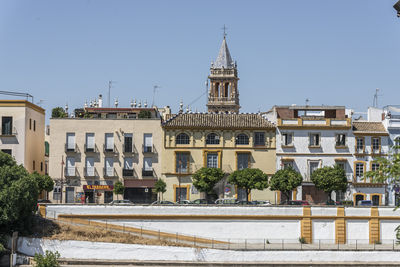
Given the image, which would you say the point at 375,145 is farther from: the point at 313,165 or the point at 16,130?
the point at 16,130

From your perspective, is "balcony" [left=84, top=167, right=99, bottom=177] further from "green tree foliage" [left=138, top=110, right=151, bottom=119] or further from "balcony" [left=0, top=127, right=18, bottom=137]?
"green tree foliage" [left=138, top=110, right=151, bottom=119]

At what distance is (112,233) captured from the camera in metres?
53.7

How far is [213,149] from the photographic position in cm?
6819

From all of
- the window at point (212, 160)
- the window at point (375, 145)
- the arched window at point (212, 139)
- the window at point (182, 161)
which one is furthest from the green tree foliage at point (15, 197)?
the window at point (375, 145)

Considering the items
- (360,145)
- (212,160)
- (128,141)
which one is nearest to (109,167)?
(128,141)

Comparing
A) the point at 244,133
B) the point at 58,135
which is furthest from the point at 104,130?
the point at 244,133

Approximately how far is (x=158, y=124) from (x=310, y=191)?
1608cm

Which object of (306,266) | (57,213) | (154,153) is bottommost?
(306,266)

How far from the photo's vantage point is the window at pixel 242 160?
67875 mm

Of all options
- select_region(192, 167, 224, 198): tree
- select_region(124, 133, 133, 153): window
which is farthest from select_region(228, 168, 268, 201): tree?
select_region(124, 133, 133, 153): window

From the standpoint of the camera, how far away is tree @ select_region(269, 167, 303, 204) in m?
61.8

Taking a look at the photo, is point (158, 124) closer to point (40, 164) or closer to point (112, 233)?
point (40, 164)

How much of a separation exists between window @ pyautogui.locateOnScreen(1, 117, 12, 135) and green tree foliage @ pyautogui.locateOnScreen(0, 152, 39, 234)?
12.7 meters

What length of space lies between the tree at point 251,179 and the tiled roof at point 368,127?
12128 mm
